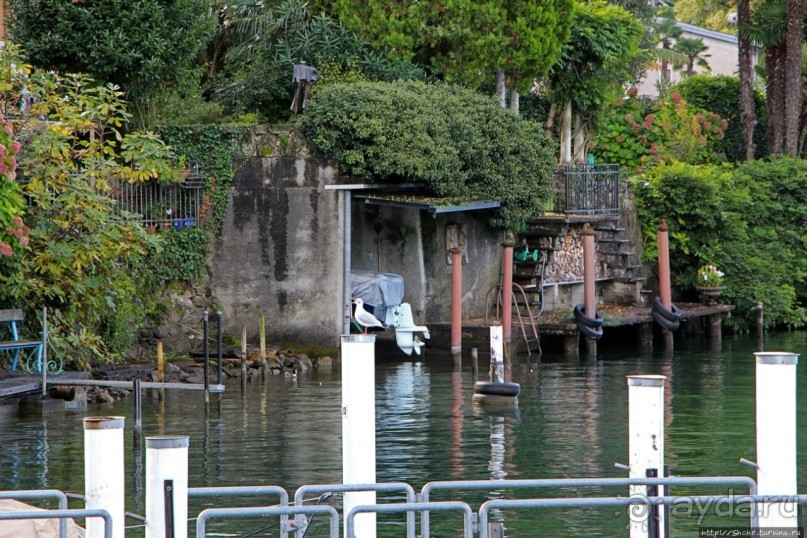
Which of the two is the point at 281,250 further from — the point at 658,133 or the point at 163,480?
the point at 658,133

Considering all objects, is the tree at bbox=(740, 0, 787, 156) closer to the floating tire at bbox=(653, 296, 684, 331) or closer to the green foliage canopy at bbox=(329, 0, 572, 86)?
the floating tire at bbox=(653, 296, 684, 331)

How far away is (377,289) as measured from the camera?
2655cm

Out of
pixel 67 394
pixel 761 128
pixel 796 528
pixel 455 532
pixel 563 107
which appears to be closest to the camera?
pixel 796 528

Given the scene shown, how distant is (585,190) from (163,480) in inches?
1005

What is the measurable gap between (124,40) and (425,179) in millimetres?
6473

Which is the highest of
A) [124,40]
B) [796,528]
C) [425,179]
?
[124,40]

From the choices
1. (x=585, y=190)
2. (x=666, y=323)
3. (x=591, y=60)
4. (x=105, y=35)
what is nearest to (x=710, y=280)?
Answer: (x=666, y=323)

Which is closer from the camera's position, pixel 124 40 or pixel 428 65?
pixel 124 40

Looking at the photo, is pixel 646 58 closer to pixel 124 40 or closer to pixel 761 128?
pixel 761 128

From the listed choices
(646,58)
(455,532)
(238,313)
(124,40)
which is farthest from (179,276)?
(646,58)

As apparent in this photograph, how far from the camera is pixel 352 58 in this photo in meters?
28.8

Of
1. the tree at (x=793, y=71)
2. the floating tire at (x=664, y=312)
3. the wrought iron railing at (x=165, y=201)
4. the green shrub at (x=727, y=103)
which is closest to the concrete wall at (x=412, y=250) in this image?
the wrought iron railing at (x=165, y=201)

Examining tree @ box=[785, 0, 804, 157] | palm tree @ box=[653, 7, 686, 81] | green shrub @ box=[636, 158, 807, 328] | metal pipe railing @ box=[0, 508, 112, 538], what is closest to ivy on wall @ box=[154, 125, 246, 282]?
green shrub @ box=[636, 158, 807, 328]

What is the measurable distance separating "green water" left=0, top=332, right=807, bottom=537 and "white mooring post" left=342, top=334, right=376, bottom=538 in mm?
3584
